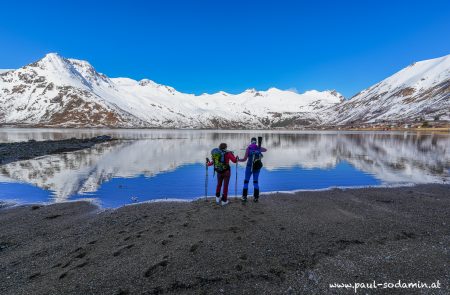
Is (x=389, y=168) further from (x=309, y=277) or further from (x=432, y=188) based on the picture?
(x=309, y=277)

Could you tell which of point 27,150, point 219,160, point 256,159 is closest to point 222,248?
point 219,160

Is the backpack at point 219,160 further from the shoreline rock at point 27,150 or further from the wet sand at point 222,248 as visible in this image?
the shoreline rock at point 27,150

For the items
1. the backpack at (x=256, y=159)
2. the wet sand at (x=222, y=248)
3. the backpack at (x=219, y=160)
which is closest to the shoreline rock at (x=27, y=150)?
the wet sand at (x=222, y=248)

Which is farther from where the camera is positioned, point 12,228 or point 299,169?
point 299,169

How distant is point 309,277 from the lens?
9008mm

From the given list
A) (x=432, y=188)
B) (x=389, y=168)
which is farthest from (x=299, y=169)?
(x=432, y=188)

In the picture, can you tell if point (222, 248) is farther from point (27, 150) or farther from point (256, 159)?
point (27, 150)

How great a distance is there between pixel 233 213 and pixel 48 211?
35.2 ft

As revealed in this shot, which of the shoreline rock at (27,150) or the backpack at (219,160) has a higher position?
the backpack at (219,160)

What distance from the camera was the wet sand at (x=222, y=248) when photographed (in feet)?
29.0

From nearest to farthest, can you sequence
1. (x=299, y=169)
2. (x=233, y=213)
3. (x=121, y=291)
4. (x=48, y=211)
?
(x=121, y=291) → (x=233, y=213) → (x=48, y=211) → (x=299, y=169)

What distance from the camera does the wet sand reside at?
8.85 meters

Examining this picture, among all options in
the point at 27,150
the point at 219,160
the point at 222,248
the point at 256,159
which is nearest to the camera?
the point at 222,248

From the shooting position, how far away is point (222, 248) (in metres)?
11.0
